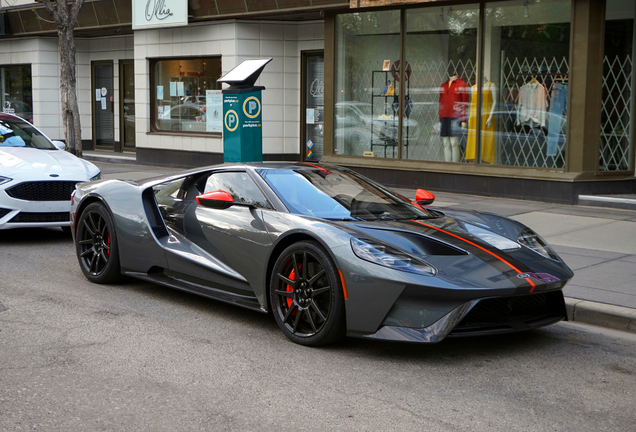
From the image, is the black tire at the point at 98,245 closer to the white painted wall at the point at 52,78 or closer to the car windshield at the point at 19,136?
the car windshield at the point at 19,136

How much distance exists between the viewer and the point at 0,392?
417 cm

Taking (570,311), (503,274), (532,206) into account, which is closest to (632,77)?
(532,206)

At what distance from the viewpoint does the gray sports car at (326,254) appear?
4668 millimetres

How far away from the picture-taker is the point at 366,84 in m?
15.3

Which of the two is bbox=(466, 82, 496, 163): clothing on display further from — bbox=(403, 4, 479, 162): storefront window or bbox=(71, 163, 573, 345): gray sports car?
bbox=(71, 163, 573, 345): gray sports car

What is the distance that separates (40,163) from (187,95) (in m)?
9.88

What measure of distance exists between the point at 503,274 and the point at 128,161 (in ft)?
54.1

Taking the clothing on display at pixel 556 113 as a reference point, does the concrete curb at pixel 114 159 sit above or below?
below

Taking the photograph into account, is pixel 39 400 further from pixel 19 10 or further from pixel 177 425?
pixel 19 10

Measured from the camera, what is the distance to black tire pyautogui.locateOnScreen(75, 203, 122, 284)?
6.68m

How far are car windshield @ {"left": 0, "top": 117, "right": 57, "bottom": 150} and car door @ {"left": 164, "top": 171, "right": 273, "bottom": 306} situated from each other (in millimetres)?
4928

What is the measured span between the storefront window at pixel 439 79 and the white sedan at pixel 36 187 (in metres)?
7.00

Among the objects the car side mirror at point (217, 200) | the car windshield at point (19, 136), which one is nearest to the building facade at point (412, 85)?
the car windshield at point (19, 136)

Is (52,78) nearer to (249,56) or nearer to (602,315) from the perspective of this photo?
(249,56)
